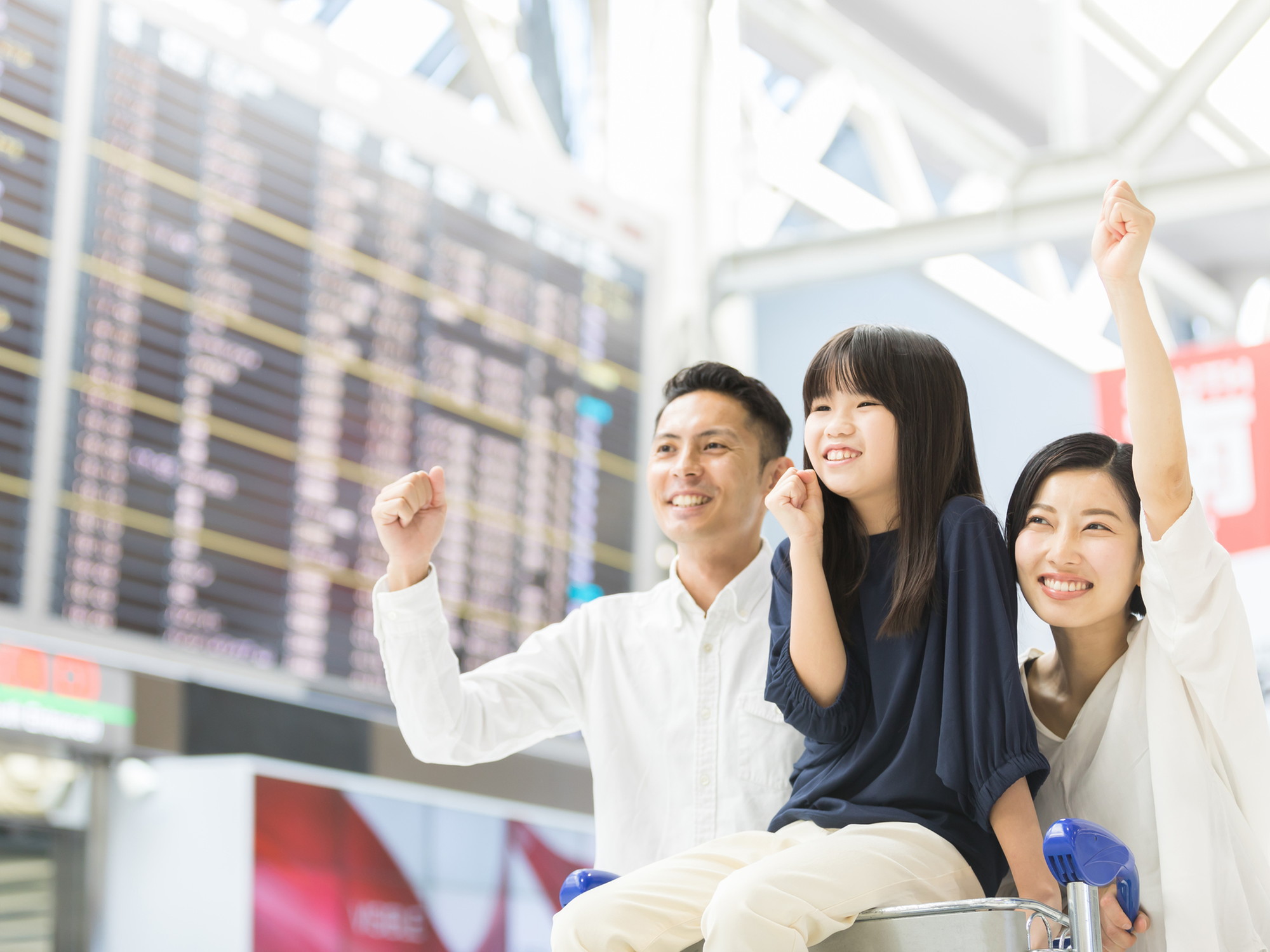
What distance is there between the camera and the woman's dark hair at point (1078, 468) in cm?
166

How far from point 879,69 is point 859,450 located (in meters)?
3.32

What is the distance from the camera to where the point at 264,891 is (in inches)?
128

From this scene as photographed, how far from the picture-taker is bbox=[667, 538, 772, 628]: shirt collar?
203 cm

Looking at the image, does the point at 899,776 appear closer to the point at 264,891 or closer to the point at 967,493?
the point at 967,493

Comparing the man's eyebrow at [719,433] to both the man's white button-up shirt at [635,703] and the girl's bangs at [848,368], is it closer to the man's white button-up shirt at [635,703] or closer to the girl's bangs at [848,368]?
the man's white button-up shirt at [635,703]

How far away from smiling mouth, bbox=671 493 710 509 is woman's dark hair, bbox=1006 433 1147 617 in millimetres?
453

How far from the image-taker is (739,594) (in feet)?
6.70

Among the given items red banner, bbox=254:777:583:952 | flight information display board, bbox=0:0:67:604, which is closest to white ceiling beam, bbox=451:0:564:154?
flight information display board, bbox=0:0:67:604

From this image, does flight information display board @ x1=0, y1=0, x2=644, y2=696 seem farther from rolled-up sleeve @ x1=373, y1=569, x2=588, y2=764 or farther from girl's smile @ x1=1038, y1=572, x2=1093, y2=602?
girl's smile @ x1=1038, y1=572, x2=1093, y2=602

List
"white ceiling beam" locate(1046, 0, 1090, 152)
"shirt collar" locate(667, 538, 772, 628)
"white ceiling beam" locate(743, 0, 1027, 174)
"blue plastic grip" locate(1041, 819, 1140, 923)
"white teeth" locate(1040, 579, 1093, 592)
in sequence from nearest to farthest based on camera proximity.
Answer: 1. "blue plastic grip" locate(1041, 819, 1140, 923)
2. "white teeth" locate(1040, 579, 1093, 592)
3. "shirt collar" locate(667, 538, 772, 628)
4. "white ceiling beam" locate(1046, 0, 1090, 152)
5. "white ceiling beam" locate(743, 0, 1027, 174)

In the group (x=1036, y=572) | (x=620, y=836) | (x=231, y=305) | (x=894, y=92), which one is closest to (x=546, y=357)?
(x=231, y=305)

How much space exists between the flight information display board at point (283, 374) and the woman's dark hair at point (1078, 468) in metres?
2.10

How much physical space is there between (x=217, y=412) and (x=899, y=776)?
2.23m

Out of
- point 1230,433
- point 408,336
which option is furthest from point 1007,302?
point 408,336
